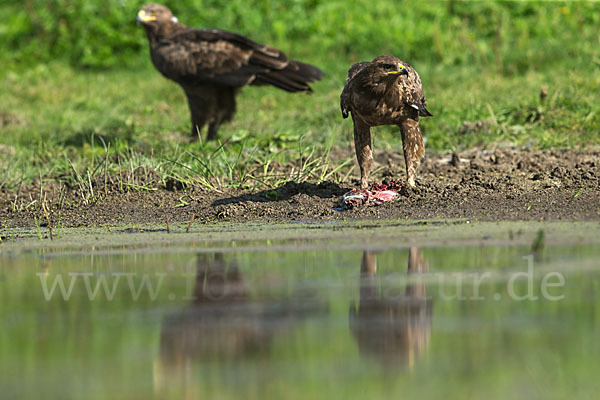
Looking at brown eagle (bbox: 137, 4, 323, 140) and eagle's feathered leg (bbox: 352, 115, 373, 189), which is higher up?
brown eagle (bbox: 137, 4, 323, 140)

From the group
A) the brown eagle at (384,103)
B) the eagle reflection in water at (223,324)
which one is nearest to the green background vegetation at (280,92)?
the brown eagle at (384,103)

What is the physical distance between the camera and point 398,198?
6930 millimetres

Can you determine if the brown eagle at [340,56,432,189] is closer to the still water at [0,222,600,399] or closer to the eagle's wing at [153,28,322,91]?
the still water at [0,222,600,399]

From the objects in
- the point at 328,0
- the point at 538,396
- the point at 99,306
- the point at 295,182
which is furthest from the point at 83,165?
the point at 328,0

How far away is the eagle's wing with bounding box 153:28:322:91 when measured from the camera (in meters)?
10.7

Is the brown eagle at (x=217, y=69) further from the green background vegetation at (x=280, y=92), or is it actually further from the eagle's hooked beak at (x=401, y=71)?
the eagle's hooked beak at (x=401, y=71)

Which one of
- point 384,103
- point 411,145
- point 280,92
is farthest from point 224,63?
point 384,103

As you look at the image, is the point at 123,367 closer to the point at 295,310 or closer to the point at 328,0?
the point at 295,310

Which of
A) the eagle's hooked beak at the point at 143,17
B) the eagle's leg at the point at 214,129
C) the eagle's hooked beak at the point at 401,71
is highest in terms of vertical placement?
the eagle's hooked beak at the point at 143,17

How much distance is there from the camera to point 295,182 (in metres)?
7.77

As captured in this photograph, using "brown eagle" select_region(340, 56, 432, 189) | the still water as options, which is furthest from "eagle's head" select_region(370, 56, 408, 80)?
the still water

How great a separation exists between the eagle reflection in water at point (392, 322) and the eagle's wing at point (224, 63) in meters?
6.81

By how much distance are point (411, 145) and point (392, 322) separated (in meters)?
4.01

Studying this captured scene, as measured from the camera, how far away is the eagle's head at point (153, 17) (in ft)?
36.4
